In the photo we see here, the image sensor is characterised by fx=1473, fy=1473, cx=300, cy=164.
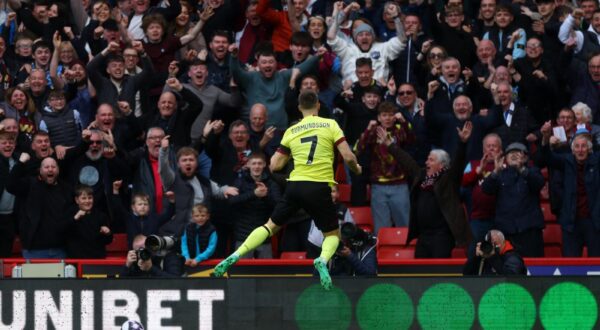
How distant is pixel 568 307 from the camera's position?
13656 mm

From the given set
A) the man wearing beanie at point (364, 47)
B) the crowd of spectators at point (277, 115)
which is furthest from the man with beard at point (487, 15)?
the man wearing beanie at point (364, 47)

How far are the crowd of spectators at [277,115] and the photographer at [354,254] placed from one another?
194cm

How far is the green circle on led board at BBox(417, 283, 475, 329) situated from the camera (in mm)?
13719

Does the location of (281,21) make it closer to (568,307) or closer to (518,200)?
(518,200)

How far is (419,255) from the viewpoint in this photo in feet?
56.7

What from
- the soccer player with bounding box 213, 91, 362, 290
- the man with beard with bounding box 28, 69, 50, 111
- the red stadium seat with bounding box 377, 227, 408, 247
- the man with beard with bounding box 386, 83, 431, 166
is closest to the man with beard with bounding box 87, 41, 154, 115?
the man with beard with bounding box 28, 69, 50, 111

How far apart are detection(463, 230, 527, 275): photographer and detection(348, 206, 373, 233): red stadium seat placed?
11.2 ft

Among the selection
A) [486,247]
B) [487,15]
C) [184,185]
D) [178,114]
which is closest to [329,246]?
[486,247]

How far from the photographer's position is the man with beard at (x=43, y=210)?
17859 mm

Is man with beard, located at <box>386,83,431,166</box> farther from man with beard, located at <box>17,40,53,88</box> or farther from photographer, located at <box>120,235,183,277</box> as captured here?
man with beard, located at <box>17,40,53,88</box>

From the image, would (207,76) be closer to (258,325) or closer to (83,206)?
(83,206)

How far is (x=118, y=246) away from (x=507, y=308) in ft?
21.5

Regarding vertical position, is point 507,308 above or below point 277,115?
below

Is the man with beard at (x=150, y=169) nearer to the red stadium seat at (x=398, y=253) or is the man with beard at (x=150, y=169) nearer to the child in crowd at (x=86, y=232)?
the child in crowd at (x=86, y=232)
